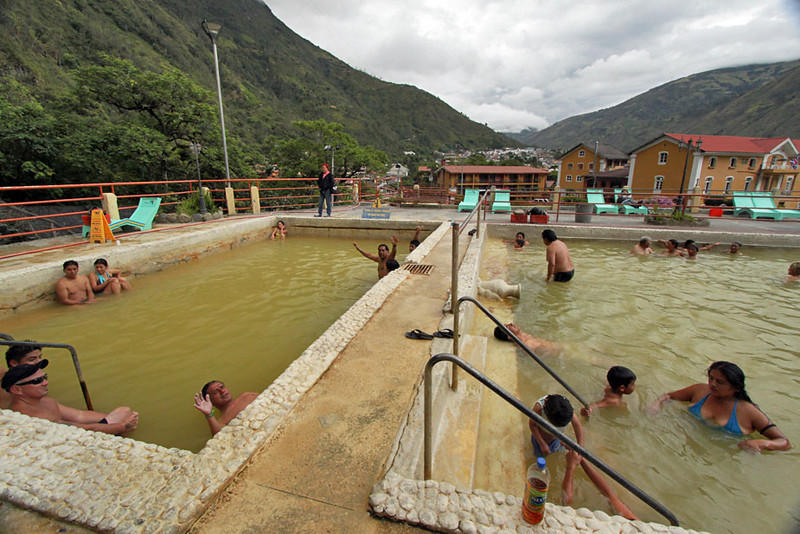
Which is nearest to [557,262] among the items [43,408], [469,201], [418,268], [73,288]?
[418,268]

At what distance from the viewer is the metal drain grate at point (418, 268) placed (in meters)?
5.77

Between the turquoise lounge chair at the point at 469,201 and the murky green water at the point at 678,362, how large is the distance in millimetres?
6446

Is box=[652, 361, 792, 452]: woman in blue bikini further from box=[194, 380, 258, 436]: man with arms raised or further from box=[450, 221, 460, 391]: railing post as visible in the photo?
box=[194, 380, 258, 436]: man with arms raised

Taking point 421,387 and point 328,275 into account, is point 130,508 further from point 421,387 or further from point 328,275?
point 328,275

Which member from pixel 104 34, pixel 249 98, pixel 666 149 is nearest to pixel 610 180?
pixel 666 149

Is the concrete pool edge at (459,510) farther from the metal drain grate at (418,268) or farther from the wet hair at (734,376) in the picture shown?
the metal drain grate at (418,268)

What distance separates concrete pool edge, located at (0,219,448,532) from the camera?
1653mm

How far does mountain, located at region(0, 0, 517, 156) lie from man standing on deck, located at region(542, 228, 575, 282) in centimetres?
1680

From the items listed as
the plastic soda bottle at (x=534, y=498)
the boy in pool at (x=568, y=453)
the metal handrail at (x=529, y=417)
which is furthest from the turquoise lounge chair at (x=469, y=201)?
the plastic soda bottle at (x=534, y=498)

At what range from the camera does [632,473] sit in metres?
2.68

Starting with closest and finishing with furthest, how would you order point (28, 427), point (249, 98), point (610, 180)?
1. point (28, 427)
2. point (249, 98)
3. point (610, 180)

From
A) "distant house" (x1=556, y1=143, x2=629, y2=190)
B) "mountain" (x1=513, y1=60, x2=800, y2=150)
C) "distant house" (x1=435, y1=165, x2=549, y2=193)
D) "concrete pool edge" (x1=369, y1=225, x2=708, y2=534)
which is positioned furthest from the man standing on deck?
"mountain" (x1=513, y1=60, x2=800, y2=150)

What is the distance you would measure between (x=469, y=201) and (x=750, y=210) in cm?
1088

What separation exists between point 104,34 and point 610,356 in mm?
53014
